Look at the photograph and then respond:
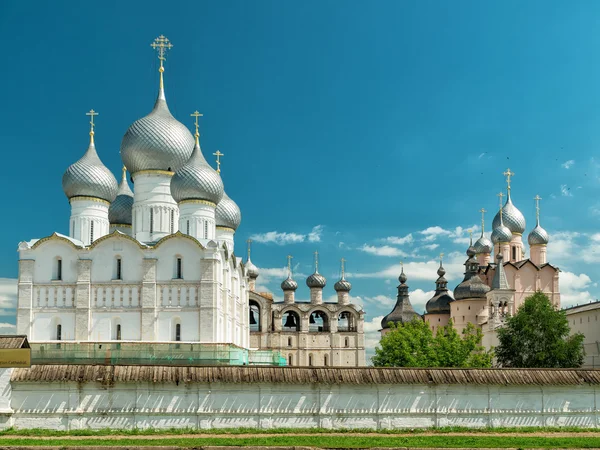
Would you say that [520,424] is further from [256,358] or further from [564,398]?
[256,358]

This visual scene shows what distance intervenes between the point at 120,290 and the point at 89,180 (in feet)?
19.9

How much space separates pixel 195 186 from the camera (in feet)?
121

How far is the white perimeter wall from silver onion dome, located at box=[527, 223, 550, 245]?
148ft

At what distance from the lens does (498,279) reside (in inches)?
2397

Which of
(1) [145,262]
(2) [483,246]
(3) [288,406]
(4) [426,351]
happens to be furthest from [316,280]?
(3) [288,406]

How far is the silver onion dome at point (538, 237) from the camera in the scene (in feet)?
220

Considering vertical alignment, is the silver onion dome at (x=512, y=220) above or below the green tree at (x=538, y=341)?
above

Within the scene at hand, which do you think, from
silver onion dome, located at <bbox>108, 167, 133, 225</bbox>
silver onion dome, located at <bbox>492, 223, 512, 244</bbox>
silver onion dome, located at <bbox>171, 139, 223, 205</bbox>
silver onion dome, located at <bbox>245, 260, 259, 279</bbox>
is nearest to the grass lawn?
silver onion dome, located at <bbox>171, 139, 223, 205</bbox>

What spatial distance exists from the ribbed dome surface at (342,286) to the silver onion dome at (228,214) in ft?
72.7

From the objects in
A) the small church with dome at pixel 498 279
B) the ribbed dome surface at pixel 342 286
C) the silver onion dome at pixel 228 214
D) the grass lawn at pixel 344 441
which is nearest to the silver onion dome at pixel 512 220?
the small church with dome at pixel 498 279

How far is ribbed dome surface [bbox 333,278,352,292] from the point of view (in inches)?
2658

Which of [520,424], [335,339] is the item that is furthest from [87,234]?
[335,339]

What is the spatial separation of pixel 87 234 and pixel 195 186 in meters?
5.01

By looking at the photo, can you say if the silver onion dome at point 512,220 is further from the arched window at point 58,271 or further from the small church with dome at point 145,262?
the arched window at point 58,271
